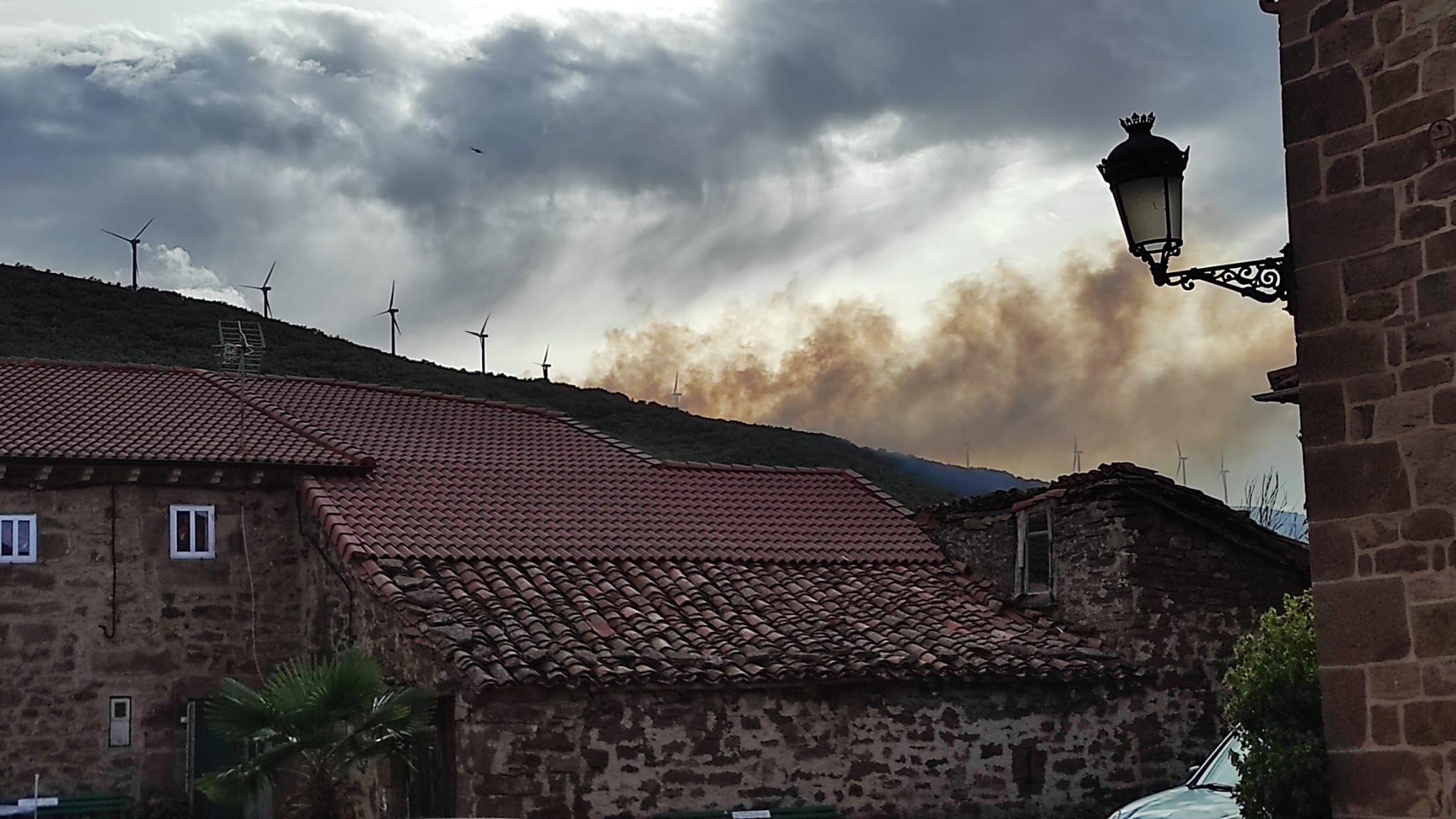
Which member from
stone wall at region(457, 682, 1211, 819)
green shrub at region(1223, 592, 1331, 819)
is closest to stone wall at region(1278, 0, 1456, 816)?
green shrub at region(1223, 592, 1331, 819)

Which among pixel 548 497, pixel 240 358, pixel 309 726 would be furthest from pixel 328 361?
pixel 309 726

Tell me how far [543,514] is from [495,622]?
4217 millimetres

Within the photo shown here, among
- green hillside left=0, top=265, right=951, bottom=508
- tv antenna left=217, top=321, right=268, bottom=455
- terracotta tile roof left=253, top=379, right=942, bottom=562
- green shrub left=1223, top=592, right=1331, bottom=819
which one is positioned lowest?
green shrub left=1223, top=592, right=1331, bottom=819

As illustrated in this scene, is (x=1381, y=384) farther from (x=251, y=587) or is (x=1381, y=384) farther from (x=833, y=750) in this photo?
(x=251, y=587)

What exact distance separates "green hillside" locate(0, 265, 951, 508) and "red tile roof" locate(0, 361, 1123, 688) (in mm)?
33290

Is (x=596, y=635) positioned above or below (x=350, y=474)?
below

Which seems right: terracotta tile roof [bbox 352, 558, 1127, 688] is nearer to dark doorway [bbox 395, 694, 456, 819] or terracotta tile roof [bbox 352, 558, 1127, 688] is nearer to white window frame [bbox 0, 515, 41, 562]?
dark doorway [bbox 395, 694, 456, 819]

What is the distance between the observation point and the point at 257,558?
20391 millimetres

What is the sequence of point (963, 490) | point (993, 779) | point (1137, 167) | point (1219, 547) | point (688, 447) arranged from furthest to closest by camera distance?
point (963, 490) < point (688, 447) < point (1219, 547) < point (993, 779) < point (1137, 167)

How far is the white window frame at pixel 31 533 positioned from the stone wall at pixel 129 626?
0.07 metres

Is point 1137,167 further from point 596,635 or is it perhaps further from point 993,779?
point 993,779

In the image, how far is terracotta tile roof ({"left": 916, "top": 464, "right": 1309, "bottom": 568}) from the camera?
757 inches

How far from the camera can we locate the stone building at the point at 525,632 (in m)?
16.3

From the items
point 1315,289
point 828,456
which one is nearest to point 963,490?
point 828,456
